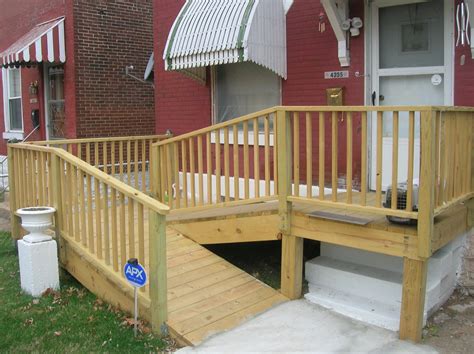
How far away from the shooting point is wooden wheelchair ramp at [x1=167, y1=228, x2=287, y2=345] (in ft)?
14.7

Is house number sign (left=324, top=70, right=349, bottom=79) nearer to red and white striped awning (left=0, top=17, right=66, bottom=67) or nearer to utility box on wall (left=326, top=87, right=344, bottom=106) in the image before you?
utility box on wall (left=326, top=87, right=344, bottom=106)

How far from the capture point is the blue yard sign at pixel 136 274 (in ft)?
14.3

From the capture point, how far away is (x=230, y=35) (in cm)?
704

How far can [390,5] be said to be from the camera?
6367mm

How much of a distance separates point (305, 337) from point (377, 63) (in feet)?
11.7

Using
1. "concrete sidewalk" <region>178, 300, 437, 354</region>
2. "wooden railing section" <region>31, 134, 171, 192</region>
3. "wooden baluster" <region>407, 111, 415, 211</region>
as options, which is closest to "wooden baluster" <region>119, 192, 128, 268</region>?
"concrete sidewalk" <region>178, 300, 437, 354</region>

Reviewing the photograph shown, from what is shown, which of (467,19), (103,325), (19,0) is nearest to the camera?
(103,325)

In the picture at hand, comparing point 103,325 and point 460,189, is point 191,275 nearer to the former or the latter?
point 103,325

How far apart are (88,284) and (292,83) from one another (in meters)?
3.71

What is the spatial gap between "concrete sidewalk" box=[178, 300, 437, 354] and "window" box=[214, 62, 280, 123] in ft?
11.8

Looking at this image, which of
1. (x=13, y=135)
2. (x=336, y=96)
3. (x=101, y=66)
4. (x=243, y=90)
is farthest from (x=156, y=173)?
(x=13, y=135)

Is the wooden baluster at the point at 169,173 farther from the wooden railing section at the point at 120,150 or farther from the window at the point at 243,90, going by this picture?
the window at the point at 243,90

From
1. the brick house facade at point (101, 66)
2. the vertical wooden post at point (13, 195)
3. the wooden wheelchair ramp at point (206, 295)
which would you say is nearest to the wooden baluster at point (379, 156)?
the wooden wheelchair ramp at point (206, 295)

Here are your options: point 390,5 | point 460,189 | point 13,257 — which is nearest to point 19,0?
point 13,257
